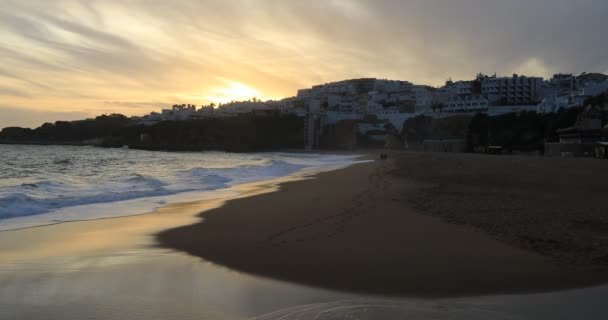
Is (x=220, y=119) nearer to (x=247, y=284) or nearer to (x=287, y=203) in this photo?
(x=287, y=203)

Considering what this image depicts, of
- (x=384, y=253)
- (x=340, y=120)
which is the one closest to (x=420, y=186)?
(x=384, y=253)

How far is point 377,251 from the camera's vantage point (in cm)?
550

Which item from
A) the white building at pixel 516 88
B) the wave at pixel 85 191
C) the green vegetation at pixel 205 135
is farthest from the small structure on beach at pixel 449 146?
the wave at pixel 85 191

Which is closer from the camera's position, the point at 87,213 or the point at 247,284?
the point at 247,284

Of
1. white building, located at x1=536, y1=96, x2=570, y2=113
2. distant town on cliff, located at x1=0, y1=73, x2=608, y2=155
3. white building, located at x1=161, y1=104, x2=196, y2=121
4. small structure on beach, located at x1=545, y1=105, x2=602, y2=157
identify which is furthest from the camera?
white building, located at x1=161, y1=104, x2=196, y2=121

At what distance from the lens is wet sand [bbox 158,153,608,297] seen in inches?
168

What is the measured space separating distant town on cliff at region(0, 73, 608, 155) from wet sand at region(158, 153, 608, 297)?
30.4m

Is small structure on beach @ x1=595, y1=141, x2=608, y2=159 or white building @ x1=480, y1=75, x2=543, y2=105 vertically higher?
white building @ x1=480, y1=75, x2=543, y2=105

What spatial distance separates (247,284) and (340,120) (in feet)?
269

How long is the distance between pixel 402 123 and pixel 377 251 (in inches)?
2748

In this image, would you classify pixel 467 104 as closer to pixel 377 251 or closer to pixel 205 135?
pixel 205 135

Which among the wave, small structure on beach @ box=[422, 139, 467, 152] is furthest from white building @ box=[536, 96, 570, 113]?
the wave

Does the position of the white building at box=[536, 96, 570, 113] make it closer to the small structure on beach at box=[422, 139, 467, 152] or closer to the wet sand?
the small structure on beach at box=[422, 139, 467, 152]

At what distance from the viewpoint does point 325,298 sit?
3914 millimetres
